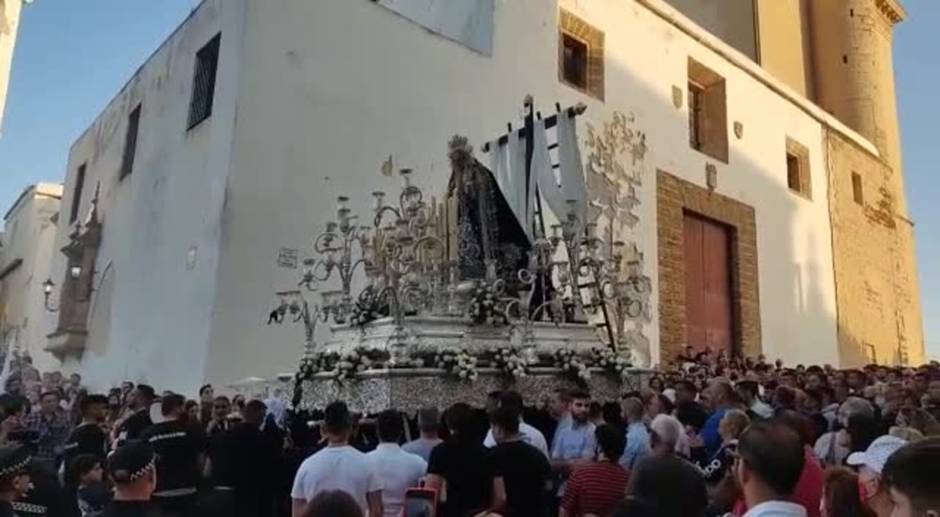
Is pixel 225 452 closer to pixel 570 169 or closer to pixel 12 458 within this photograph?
pixel 12 458

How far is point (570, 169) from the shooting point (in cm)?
772

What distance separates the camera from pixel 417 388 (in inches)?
215

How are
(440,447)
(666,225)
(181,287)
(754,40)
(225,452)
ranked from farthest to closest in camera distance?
(754,40)
(666,225)
(181,287)
(225,452)
(440,447)

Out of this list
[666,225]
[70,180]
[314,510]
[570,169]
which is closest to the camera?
[314,510]

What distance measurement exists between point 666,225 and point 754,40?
274 inches

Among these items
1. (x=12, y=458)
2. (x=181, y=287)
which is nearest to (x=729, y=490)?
(x=12, y=458)

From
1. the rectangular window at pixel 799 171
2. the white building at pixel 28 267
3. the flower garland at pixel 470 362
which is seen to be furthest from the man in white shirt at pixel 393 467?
the rectangular window at pixel 799 171

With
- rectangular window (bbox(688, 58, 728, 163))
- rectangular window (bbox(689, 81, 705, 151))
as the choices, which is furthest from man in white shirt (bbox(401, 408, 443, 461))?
rectangular window (bbox(688, 58, 728, 163))

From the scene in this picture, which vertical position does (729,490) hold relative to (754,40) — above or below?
below

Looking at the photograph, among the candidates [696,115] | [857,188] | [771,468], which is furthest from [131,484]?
[857,188]

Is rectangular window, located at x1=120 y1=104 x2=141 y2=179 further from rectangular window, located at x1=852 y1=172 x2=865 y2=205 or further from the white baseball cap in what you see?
rectangular window, located at x1=852 y1=172 x2=865 y2=205

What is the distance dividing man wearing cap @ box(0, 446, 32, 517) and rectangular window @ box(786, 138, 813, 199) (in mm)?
16200

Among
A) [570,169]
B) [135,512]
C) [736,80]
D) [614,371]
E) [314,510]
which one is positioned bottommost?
[135,512]

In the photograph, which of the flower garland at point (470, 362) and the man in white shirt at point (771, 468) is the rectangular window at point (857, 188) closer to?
the flower garland at point (470, 362)
